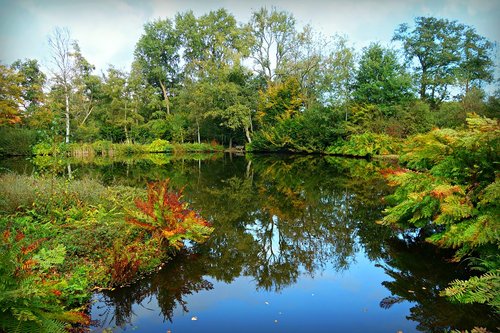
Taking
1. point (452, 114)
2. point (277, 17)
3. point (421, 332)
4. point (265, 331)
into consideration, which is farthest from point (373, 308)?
point (277, 17)

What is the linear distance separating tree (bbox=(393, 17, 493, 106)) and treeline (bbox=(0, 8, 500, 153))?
103 millimetres

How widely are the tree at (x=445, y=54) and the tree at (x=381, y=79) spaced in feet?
27.2

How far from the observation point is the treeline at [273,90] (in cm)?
2692

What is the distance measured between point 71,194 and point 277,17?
31390 mm

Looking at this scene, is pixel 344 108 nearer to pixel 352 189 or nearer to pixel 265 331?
pixel 352 189

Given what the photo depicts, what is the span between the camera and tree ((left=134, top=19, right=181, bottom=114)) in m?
43.4

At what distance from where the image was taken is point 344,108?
2858 centimetres

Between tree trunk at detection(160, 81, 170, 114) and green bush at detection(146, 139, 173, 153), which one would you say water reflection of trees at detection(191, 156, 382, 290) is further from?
tree trunk at detection(160, 81, 170, 114)

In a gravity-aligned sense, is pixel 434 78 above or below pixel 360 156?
above

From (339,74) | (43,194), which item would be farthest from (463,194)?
(339,74)

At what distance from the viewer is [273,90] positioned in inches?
1315

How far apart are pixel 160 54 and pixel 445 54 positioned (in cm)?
3459

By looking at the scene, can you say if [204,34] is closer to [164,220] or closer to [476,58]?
[476,58]

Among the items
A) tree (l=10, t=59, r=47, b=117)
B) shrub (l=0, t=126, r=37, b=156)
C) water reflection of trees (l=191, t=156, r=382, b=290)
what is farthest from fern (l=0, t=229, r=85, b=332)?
tree (l=10, t=59, r=47, b=117)
